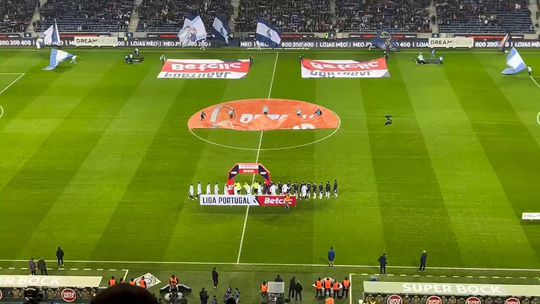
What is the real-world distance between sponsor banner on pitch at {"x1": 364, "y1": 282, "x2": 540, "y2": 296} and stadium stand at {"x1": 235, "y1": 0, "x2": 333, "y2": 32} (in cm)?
5779

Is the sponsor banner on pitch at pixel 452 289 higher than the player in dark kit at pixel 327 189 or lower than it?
lower

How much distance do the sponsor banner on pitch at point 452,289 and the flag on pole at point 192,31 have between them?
52729 millimetres

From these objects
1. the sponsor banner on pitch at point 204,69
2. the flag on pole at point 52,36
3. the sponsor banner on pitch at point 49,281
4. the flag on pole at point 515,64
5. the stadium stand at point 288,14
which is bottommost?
the sponsor banner on pitch at point 49,281

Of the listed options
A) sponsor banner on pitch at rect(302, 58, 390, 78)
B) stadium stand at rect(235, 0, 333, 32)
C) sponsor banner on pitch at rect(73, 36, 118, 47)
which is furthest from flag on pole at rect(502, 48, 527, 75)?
sponsor banner on pitch at rect(73, 36, 118, 47)

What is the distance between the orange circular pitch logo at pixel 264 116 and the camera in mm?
56375

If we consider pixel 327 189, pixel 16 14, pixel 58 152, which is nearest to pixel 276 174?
pixel 327 189

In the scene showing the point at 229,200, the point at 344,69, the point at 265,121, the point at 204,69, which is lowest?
the point at 229,200

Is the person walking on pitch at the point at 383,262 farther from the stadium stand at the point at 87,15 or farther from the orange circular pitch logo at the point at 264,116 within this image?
the stadium stand at the point at 87,15

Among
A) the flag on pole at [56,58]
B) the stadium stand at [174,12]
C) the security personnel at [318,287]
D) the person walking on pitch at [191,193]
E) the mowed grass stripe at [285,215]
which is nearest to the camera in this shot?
the security personnel at [318,287]

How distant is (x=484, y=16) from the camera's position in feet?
286

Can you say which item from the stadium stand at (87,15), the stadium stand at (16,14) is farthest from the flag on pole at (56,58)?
the stadium stand at (16,14)

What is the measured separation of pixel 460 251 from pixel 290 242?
9715mm

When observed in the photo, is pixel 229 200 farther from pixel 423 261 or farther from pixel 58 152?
pixel 58 152

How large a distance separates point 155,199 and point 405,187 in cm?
1684
